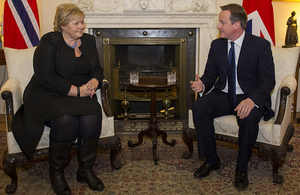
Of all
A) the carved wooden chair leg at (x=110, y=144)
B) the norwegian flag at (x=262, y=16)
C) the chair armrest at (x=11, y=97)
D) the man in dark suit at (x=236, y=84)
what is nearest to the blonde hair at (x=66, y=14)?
the chair armrest at (x=11, y=97)

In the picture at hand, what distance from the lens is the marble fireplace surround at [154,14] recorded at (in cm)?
318

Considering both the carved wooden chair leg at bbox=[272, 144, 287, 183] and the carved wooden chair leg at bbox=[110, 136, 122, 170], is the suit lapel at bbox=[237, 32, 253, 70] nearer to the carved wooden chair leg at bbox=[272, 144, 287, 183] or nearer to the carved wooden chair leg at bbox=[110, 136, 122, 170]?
the carved wooden chair leg at bbox=[272, 144, 287, 183]

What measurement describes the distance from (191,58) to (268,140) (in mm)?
1681

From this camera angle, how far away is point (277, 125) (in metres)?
1.98

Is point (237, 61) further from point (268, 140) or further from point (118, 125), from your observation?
point (118, 125)

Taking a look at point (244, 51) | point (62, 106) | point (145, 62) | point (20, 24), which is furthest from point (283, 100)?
point (20, 24)

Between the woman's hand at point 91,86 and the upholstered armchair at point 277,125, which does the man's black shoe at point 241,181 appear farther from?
the woman's hand at point 91,86

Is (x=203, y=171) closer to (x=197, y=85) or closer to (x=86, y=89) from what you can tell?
(x=197, y=85)

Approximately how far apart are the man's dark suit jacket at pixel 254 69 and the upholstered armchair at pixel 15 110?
0.96 metres

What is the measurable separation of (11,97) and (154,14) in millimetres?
1886

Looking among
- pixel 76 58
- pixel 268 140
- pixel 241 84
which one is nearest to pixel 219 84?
pixel 241 84

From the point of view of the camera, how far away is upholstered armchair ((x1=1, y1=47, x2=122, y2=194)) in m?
1.92

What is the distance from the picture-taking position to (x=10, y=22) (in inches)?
117

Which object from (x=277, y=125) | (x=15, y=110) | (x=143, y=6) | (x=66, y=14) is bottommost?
(x=277, y=125)
